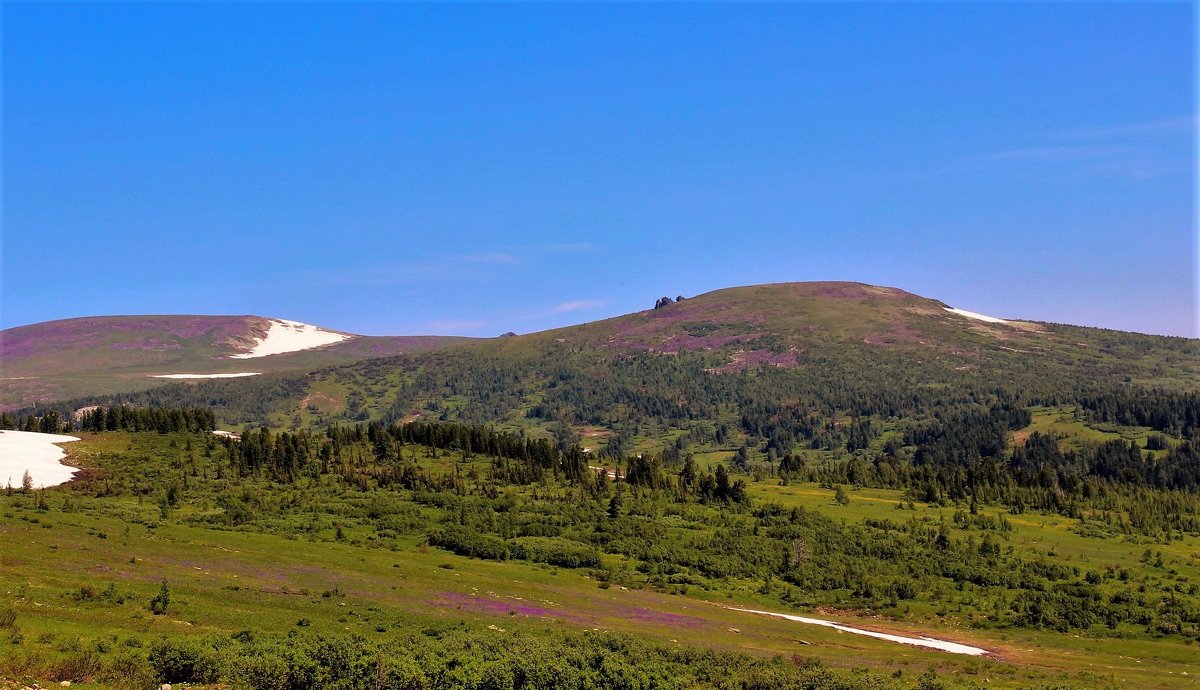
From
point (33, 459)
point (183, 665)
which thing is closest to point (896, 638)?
point (183, 665)

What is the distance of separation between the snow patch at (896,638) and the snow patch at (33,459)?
65853 millimetres

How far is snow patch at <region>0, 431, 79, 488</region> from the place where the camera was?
84.2 metres

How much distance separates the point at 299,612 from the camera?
41.0 meters

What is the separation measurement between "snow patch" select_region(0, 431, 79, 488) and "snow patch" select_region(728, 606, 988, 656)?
65853mm

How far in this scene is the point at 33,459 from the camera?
9294 cm

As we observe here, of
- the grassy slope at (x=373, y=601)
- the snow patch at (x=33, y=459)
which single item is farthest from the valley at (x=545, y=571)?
the snow patch at (x=33, y=459)

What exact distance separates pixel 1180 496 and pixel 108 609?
490 feet

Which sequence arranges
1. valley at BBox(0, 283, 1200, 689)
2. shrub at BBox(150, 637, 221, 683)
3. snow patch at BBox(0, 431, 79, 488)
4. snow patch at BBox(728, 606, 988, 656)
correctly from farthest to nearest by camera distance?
snow patch at BBox(0, 431, 79, 488), snow patch at BBox(728, 606, 988, 656), valley at BBox(0, 283, 1200, 689), shrub at BBox(150, 637, 221, 683)

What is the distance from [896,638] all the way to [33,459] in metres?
85.7

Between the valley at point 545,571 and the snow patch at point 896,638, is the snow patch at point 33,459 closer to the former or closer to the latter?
the valley at point 545,571

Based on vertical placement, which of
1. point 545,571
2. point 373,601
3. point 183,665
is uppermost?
point 183,665

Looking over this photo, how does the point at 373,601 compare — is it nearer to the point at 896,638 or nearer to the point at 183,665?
the point at 183,665

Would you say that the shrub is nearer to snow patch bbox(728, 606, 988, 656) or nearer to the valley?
the valley

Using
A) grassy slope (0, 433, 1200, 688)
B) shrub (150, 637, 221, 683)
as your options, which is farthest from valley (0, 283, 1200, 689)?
grassy slope (0, 433, 1200, 688)
